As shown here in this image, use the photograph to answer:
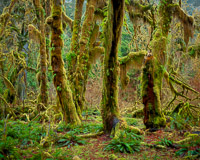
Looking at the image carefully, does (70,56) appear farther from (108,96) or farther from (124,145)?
(124,145)

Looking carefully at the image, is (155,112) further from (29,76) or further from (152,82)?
(29,76)

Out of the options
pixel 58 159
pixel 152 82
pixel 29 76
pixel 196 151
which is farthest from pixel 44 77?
pixel 29 76

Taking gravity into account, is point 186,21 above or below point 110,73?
above

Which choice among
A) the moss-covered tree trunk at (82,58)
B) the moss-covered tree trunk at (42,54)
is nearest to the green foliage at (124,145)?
the moss-covered tree trunk at (82,58)

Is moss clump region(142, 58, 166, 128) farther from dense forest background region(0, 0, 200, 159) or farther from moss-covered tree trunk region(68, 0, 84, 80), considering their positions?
moss-covered tree trunk region(68, 0, 84, 80)

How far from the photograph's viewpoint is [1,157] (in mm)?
3783

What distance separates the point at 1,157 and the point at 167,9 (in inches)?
290

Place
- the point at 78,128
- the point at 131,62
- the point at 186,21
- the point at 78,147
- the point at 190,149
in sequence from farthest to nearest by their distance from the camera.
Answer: the point at 131,62, the point at 186,21, the point at 78,128, the point at 78,147, the point at 190,149

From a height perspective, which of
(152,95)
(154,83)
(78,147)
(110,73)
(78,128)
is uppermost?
(110,73)

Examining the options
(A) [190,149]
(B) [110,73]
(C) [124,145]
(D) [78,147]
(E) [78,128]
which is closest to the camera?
(A) [190,149]

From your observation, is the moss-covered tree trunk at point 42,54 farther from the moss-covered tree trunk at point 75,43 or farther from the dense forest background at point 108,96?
the moss-covered tree trunk at point 75,43

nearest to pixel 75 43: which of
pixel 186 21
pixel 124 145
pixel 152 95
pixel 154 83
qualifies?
pixel 154 83

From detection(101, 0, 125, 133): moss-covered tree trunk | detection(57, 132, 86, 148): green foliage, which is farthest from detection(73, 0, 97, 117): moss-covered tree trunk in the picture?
detection(57, 132, 86, 148): green foliage

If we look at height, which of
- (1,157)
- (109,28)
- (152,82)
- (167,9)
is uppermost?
(167,9)
